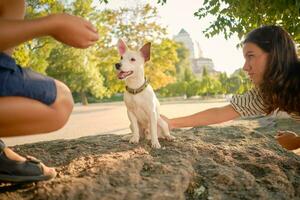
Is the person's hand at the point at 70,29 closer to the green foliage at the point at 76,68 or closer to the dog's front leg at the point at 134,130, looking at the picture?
the dog's front leg at the point at 134,130

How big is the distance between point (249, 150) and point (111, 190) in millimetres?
1737

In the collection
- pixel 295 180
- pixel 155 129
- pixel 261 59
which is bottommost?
pixel 295 180

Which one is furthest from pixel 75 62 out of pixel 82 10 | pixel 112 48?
pixel 112 48

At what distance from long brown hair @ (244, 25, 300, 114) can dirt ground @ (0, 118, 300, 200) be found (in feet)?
1.83

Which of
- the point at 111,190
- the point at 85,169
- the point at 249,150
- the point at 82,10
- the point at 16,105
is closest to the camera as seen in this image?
the point at 16,105

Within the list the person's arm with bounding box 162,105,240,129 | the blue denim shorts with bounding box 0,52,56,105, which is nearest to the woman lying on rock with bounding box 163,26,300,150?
the person's arm with bounding box 162,105,240,129

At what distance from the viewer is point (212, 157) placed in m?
3.03

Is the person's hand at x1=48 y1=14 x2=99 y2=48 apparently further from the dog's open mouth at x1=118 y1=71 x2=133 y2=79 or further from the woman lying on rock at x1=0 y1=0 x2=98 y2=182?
the dog's open mouth at x1=118 y1=71 x2=133 y2=79

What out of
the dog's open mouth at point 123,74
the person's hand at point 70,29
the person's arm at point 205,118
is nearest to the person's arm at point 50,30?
the person's hand at point 70,29

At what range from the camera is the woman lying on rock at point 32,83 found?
1.51m

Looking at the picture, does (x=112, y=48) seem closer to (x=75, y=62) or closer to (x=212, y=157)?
(x=75, y=62)

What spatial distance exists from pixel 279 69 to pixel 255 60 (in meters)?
0.22

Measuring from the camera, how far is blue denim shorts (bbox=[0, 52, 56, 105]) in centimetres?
160

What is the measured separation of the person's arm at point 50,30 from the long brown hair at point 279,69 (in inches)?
77.5
